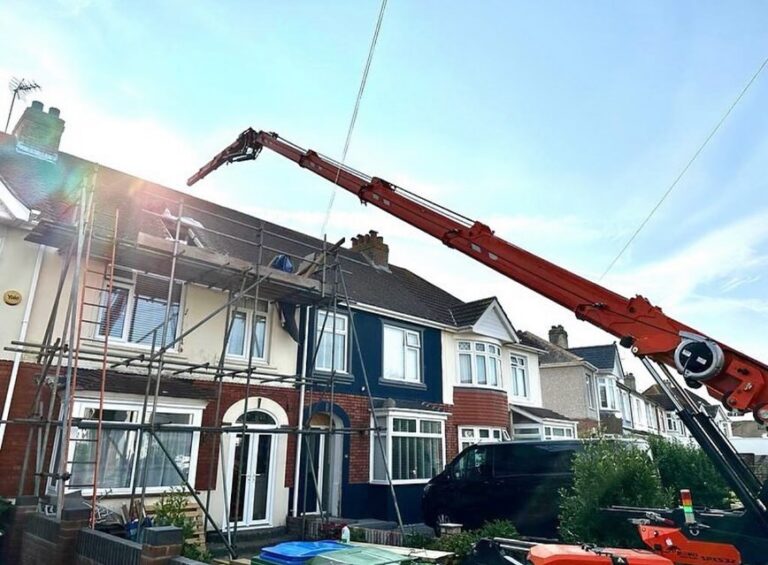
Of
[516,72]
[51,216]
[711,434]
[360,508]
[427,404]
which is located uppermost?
[516,72]

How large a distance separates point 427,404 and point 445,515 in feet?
14.8

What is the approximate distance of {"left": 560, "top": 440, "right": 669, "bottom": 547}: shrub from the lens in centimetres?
776

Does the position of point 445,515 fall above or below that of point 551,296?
below

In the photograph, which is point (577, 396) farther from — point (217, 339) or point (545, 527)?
point (217, 339)

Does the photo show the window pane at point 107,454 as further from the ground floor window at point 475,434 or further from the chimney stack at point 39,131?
the ground floor window at point 475,434

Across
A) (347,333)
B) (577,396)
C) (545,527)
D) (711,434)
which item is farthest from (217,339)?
(577,396)

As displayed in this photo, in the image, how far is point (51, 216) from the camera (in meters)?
9.16

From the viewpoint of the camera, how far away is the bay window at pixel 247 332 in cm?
1197

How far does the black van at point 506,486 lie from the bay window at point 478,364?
5.70 metres


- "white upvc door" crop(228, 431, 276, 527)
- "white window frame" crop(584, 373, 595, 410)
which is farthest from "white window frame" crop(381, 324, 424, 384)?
"white window frame" crop(584, 373, 595, 410)

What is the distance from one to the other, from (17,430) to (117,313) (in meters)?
2.59

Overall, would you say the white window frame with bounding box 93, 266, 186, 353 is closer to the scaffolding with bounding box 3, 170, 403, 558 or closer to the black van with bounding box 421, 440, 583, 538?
the scaffolding with bounding box 3, 170, 403, 558

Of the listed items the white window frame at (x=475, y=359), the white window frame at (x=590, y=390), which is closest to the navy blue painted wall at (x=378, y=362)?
the white window frame at (x=475, y=359)

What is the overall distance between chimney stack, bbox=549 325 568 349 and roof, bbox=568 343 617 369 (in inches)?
82.5
